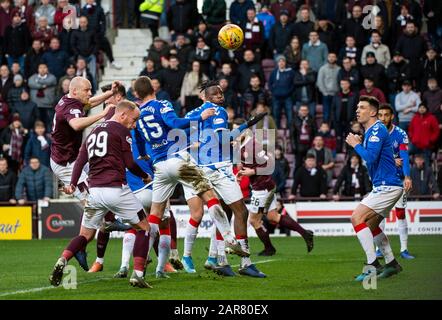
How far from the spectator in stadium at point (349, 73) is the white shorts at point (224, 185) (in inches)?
493

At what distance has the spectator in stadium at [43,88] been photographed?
92.6 feet

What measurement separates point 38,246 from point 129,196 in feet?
34.0

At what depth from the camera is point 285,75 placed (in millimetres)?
26938

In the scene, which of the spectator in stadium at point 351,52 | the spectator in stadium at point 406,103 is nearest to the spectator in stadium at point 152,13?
the spectator in stadium at point 351,52

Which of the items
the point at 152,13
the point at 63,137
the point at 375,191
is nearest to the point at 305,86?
the point at 152,13

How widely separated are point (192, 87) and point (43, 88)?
14.3 feet

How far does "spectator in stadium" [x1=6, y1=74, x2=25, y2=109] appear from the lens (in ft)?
92.9

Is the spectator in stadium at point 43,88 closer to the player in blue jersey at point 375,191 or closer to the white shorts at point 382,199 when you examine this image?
the player in blue jersey at point 375,191

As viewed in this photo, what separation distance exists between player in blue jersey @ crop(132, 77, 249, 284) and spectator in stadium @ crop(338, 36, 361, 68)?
13674 millimetres

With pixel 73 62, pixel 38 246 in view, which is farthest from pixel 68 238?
pixel 73 62

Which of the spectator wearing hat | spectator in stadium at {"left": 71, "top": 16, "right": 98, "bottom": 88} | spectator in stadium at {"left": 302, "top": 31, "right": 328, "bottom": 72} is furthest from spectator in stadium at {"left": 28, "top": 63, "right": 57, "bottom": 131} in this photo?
the spectator wearing hat

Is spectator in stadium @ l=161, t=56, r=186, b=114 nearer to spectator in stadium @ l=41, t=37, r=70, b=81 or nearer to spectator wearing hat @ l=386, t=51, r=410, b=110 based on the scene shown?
spectator in stadium @ l=41, t=37, r=70, b=81

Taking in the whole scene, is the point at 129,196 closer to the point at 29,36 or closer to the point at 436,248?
the point at 436,248

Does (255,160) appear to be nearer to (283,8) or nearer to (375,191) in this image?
(375,191)
